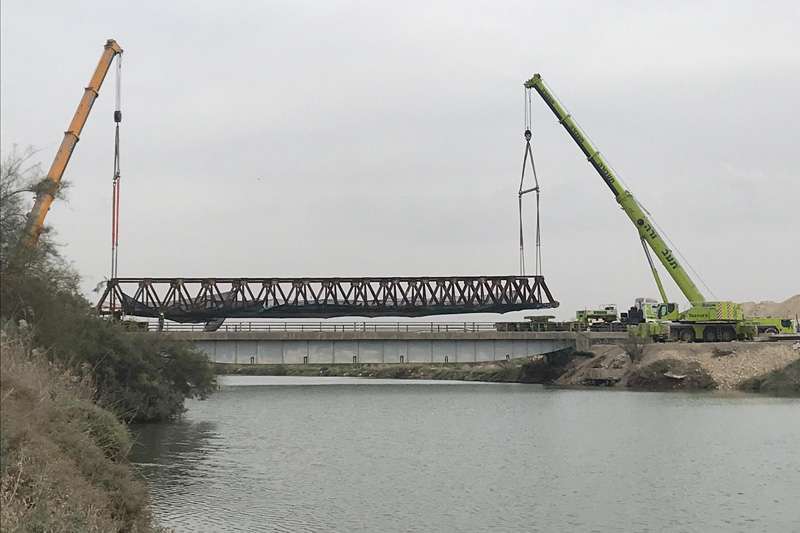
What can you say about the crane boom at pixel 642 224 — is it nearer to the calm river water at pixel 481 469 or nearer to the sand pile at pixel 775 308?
the calm river water at pixel 481 469

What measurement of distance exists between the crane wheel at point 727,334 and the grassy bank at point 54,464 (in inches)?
2618

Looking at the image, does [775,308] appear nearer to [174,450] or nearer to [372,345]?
[372,345]

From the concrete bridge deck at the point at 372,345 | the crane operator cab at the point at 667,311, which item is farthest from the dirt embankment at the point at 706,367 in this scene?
the concrete bridge deck at the point at 372,345

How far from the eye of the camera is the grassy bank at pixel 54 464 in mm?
12250

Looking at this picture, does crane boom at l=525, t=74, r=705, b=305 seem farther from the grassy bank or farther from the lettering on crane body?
the grassy bank

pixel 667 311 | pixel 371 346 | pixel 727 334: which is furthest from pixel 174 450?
pixel 727 334

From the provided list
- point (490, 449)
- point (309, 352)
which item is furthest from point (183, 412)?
point (309, 352)

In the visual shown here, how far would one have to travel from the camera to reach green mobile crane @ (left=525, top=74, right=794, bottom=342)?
74.5 meters

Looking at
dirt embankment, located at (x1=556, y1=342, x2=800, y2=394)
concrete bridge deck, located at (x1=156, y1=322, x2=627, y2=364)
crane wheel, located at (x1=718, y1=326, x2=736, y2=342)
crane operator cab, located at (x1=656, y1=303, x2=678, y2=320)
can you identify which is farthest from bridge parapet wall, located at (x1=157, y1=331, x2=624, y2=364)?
crane wheel, located at (x1=718, y1=326, x2=736, y2=342)

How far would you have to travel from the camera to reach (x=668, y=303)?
7738 cm

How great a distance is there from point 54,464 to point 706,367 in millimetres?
63627

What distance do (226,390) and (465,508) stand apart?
2168 inches

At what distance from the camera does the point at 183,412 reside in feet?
160

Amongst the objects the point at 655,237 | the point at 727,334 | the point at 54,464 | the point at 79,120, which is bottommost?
the point at 54,464
